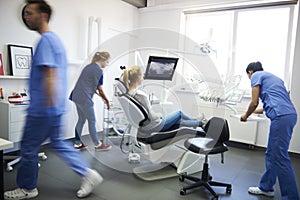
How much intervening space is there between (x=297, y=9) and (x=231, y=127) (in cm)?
180

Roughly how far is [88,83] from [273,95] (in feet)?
6.44

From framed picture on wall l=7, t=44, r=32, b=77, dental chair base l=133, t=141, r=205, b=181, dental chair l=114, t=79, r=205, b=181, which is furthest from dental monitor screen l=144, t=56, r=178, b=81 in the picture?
framed picture on wall l=7, t=44, r=32, b=77

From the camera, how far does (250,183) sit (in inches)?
93.4

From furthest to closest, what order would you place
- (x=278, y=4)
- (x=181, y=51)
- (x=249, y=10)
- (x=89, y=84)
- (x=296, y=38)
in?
1. (x=181, y=51)
2. (x=249, y=10)
3. (x=278, y=4)
4. (x=296, y=38)
5. (x=89, y=84)

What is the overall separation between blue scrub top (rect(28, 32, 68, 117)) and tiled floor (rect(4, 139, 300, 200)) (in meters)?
0.75

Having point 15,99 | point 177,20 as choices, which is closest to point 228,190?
point 15,99

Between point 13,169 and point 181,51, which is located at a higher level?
point 181,51

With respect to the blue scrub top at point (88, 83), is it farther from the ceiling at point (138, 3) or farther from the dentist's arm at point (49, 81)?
the ceiling at point (138, 3)

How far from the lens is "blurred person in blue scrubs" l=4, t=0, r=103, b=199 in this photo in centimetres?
160

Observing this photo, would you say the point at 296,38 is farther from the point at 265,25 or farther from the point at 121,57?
the point at 121,57

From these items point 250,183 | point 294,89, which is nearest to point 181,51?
point 294,89

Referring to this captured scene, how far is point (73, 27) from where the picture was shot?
3363mm

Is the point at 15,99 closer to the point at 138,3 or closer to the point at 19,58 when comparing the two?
the point at 19,58

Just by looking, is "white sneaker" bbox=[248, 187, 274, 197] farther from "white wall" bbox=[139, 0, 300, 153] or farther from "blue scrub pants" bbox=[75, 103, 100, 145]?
"blue scrub pants" bbox=[75, 103, 100, 145]
